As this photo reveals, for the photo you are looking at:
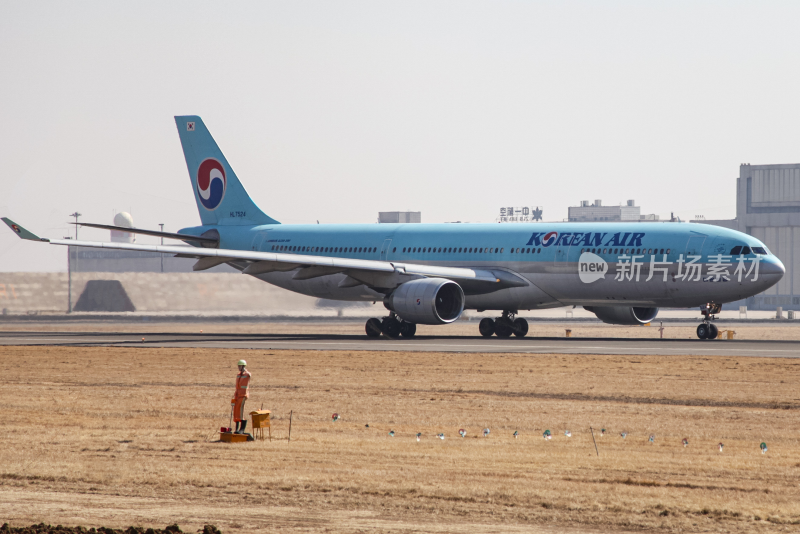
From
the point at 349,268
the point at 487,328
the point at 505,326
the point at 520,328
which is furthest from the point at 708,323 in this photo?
the point at 349,268

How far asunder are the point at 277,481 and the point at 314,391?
998cm

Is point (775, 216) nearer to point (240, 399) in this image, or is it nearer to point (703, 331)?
point (703, 331)

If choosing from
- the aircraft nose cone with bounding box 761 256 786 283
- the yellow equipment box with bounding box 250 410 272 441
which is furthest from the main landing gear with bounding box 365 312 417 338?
the yellow equipment box with bounding box 250 410 272 441

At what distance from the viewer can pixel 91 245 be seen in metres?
42.1

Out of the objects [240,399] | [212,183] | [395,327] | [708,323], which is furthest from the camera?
[212,183]

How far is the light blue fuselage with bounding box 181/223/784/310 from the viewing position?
39.2 metres

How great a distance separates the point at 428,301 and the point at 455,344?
2.46 m

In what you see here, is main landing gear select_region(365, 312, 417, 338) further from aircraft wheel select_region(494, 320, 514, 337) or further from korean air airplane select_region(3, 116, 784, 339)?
aircraft wheel select_region(494, 320, 514, 337)

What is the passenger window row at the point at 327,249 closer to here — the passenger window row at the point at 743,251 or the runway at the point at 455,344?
the runway at the point at 455,344

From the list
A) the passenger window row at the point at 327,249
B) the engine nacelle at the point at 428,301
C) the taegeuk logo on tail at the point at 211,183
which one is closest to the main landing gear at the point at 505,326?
the engine nacelle at the point at 428,301

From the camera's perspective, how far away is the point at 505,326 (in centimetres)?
4612

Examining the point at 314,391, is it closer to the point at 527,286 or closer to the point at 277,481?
the point at 277,481

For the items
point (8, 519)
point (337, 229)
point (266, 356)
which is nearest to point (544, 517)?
point (8, 519)

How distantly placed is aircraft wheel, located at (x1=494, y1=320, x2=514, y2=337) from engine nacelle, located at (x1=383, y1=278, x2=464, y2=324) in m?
4.35
